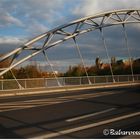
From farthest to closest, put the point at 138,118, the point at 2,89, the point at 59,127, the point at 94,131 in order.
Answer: the point at 2,89 → the point at 138,118 → the point at 59,127 → the point at 94,131

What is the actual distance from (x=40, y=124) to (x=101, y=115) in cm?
284

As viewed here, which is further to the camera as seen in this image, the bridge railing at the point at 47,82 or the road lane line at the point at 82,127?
the bridge railing at the point at 47,82

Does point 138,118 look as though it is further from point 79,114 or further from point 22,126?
point 22,126

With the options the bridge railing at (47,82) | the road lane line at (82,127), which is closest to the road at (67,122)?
the road lane line at (82,127)

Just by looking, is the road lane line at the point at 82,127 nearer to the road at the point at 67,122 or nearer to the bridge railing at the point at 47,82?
the road at the point at 67,122

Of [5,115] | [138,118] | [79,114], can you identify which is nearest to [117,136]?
[138,118]

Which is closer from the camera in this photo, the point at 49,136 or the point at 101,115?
the point at 49,136

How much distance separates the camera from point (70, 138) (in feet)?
30.6

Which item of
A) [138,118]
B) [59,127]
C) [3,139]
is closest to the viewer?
[3,139]
